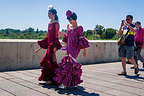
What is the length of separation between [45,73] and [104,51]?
224 inches

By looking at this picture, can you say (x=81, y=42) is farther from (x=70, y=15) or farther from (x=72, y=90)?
(x=72, y=90)

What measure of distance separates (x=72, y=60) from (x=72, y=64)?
10 cm

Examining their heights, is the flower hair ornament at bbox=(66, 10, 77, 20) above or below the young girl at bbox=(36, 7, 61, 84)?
above

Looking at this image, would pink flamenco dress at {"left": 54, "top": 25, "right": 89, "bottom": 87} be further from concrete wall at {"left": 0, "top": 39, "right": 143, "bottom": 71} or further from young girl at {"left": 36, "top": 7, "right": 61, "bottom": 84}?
concrete wall at {"left": 0, "top": 39, "right": 143, "bottom": 71}

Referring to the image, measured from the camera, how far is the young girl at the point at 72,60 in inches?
199

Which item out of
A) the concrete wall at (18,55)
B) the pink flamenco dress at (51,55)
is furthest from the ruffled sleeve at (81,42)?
the concrete wall at (18,55)

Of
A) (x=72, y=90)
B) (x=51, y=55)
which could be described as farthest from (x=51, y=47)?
(x=72, y=90)

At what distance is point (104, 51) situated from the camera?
1064 cm

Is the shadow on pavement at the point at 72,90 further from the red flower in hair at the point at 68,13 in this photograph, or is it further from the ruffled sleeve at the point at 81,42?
the red flower in hair at the point at 68,13

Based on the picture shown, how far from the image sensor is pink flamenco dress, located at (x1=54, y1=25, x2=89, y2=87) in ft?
16.6

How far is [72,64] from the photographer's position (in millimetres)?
5094

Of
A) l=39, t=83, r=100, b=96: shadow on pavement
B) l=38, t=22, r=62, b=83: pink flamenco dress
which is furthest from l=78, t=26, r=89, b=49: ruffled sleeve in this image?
l=39, t=83, r=100, b=96: shadow on pavement

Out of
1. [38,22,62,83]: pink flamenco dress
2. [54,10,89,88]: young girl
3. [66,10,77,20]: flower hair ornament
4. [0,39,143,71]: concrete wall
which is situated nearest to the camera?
[54,10,89,88]: young girl

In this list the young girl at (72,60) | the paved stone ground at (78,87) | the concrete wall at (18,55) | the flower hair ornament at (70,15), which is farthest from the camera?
the concrete wall at (18,55)
